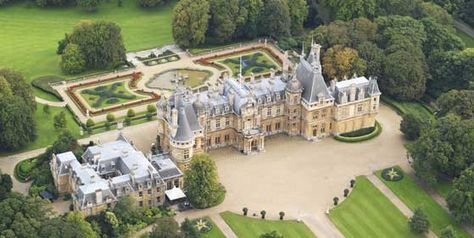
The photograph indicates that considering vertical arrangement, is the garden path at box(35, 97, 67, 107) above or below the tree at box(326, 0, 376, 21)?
below

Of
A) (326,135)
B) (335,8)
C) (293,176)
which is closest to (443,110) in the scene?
(326,135)

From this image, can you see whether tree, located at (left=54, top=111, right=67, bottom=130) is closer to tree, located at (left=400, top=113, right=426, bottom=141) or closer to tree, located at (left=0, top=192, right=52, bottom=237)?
tree, located at (left=0, top=192, right=52, bottom=237)

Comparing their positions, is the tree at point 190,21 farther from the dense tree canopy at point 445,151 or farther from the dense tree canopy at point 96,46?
the dense tree canopy at point 445,151

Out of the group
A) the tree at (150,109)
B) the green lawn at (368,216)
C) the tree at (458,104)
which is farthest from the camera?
the tree at (150,109)

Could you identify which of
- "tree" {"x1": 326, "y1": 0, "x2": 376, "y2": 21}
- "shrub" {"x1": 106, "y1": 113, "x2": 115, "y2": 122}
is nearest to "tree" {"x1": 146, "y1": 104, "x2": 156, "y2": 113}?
"shrub" {"x1": 106, "y1": 113, "x2": 115, "y2": 122}

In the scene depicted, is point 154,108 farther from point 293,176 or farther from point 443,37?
point 443,37

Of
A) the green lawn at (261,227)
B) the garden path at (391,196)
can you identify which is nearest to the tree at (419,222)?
the garden path at (391,196)
